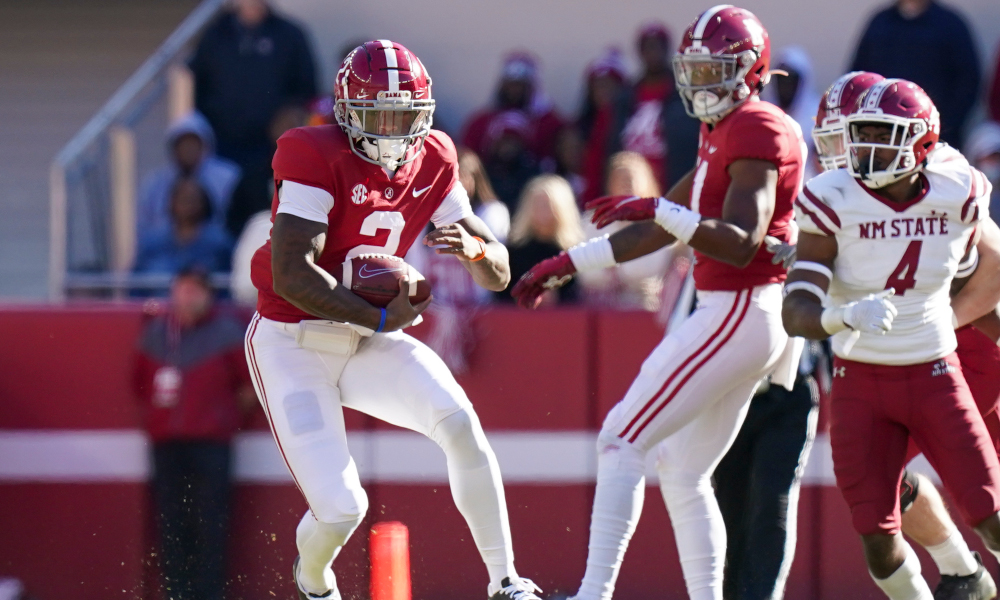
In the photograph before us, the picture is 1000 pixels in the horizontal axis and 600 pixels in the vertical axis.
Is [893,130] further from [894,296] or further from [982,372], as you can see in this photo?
[982,372]

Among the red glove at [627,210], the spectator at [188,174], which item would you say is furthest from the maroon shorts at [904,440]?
the spectator at [188,174]

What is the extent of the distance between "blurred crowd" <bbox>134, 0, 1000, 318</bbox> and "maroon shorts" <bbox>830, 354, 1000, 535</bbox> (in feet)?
7.51

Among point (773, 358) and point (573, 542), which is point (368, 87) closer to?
point (773, 358)

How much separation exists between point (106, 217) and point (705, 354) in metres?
4.83

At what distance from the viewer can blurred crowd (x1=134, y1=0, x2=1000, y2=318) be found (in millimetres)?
6977

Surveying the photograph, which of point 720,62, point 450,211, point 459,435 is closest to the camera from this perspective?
point 459,435

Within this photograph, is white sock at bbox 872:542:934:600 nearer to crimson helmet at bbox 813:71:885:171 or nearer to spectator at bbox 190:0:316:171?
crimson helmet at bbox 813:71:885:171

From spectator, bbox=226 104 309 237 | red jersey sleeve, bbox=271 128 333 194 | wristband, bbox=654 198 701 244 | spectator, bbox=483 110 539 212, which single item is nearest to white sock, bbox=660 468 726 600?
wristband, bbox=654 198 701 244

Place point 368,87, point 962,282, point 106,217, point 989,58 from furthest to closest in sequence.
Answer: point 989,58 → point 106,217 → point 962,282 → point 368,87

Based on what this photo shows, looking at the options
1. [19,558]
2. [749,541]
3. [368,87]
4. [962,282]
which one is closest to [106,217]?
[19,558]

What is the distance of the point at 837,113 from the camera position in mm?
4625

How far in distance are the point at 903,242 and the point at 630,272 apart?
252cm

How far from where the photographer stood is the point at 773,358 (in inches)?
183

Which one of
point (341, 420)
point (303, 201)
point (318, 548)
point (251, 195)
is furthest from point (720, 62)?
point (251, 195)
